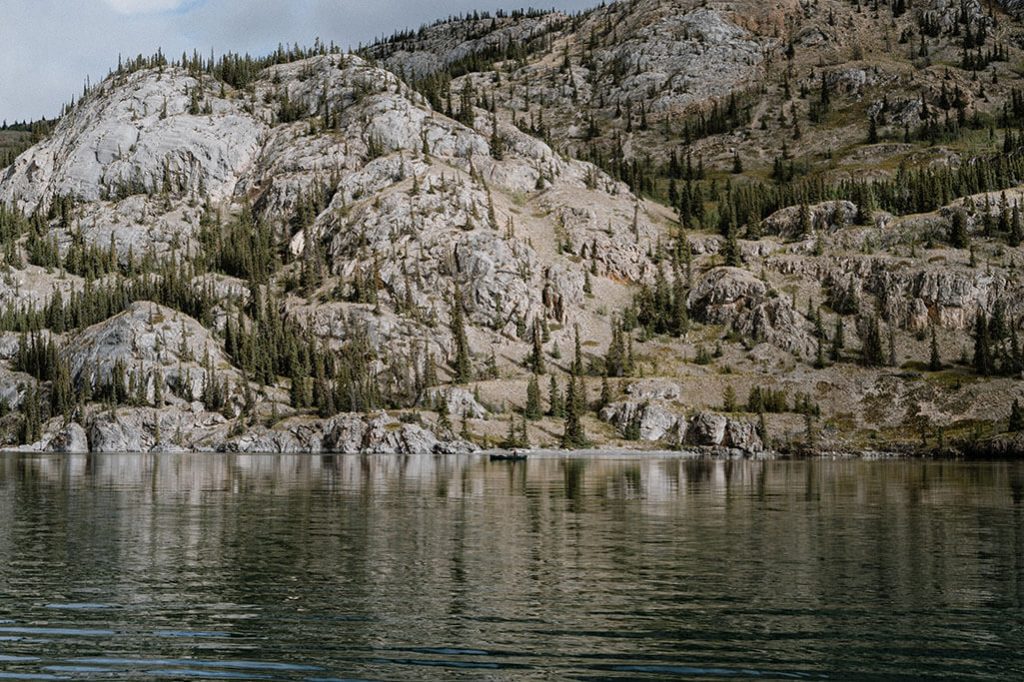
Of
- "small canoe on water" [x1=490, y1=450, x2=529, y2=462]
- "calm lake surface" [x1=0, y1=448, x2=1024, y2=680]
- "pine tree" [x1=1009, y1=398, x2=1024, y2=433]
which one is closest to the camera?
"calm lake surface" [x1=0, y1=448, x2=1024, y2=680]

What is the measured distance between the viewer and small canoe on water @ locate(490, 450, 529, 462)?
177 meters

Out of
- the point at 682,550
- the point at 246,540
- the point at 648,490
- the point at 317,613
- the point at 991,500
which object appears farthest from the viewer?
the point at 648,490

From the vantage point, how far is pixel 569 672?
90.1 feet

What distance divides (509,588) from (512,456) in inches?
5602

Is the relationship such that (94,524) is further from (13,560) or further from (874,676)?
(874,676)

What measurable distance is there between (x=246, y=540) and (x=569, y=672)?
33232 mm

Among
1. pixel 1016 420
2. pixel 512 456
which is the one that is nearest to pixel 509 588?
pixel 512 456

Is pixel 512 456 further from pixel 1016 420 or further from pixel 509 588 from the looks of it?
pixel 509 588

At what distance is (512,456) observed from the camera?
182 meters

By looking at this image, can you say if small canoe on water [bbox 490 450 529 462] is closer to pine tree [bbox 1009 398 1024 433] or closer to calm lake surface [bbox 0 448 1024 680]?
pine tree [bbox 1009 398 1024 433]

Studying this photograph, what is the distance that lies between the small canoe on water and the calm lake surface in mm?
92534

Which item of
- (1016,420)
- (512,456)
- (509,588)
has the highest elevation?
(1016,420)

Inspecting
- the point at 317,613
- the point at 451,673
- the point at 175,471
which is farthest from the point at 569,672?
the point at 175,471

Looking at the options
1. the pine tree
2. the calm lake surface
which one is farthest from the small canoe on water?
the calm lake surface
